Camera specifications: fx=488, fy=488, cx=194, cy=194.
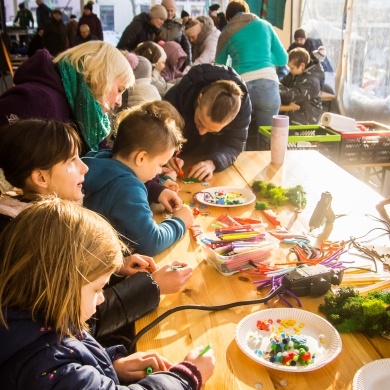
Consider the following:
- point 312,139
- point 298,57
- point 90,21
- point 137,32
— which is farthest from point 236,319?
point 90,21

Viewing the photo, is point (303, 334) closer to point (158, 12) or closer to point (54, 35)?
point (158, 12)

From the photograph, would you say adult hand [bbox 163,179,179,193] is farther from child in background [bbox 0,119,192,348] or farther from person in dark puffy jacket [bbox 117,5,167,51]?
person in dark puffy jacket [bbox 117,5,167,51]

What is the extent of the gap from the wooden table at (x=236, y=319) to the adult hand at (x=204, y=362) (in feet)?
0.06

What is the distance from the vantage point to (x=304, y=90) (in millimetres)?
4898

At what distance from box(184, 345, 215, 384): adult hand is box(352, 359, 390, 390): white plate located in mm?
284

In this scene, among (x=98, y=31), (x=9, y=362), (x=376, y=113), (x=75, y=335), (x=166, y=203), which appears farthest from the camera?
(x=98, y=31)

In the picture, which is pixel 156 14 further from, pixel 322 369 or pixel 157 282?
pixel 322 369

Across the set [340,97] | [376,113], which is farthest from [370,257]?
[340,97]

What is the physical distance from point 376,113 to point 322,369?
205 inches

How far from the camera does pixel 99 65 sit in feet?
6.99

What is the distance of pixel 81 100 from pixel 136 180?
765 mm

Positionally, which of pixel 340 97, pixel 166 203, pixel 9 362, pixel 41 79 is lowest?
pixel 340 97

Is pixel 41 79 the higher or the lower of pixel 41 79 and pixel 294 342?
the higher

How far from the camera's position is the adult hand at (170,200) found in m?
1.88
